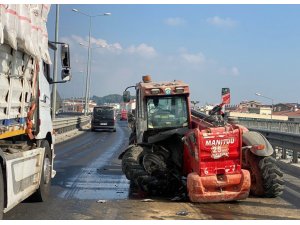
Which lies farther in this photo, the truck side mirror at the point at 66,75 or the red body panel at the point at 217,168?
the truck side mirror at the point at 66,75

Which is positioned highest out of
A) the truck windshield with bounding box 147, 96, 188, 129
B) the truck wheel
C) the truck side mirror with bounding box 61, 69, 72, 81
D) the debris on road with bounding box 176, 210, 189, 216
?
the truck side mirror with bounding box 61, 69, 72, 81

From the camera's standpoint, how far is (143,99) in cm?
1006

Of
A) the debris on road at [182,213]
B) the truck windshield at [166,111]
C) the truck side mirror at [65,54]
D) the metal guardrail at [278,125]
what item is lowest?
the debris on road at [182,213]

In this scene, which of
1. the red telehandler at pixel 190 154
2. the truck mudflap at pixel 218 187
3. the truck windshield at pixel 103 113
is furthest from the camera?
the truck windshield at pixel 103 113

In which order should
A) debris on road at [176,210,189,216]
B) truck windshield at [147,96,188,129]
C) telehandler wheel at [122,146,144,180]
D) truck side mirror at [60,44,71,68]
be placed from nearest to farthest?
debris on road at [176,210,189,216] → telehandler wheel at [122,146,144,180] → truck side mirror at [60,44,71,68] → truck windshield at [147,96,188,129]

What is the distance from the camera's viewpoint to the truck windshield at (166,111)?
10.1 meters

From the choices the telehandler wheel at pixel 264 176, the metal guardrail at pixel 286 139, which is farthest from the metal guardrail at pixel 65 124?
the telehandler wheel at pixel 264 176

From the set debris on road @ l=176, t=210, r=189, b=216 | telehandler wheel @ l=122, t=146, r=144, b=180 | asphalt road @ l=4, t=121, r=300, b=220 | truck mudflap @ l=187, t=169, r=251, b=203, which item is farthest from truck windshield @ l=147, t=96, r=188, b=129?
debris on road @ l=176, t=210, r=189, b=216

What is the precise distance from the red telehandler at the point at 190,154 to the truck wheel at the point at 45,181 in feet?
4.74

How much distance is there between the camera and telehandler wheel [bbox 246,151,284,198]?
8586mm

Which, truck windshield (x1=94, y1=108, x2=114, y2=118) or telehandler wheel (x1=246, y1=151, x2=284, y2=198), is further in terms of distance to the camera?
truck windshield (x1=94, y1=108, x2=114, y2=118)

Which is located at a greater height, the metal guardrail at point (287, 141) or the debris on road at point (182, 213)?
the metal guardrail at point (287, 141)

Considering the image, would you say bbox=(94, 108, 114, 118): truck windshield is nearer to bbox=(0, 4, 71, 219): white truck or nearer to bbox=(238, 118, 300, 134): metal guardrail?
bbox=(238, 118, 300, 134): metal guardrail

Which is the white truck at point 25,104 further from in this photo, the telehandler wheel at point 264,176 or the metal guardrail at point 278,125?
the metal guardrail at point 278,125
